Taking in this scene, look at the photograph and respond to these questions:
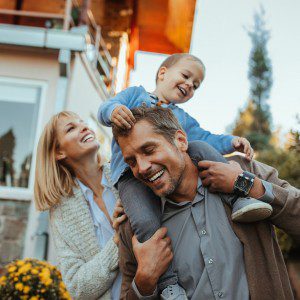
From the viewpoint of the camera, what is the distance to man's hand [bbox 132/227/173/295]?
1.73 meters

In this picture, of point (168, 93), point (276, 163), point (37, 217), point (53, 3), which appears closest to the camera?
point (168, 93)

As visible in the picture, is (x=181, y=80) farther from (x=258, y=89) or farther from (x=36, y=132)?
(x=258, y=89)

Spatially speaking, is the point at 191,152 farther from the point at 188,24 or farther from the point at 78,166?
the point at 188,24

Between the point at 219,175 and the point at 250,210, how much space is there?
255 millimetres

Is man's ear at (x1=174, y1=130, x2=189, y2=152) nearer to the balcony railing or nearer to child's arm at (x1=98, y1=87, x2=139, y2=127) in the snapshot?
child's arm at (x1=98, y1=87, x2=139, y2=127)

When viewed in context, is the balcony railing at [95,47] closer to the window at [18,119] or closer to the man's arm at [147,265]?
the window at [18,119]

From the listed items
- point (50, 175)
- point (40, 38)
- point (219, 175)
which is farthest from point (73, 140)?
point (40, 38)

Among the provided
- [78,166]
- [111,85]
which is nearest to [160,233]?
[78,166]

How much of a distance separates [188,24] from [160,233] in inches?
411

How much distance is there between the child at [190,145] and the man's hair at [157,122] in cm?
5

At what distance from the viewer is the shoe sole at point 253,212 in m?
1.67

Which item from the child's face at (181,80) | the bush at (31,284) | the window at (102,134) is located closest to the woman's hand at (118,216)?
the child's face at (181,80)

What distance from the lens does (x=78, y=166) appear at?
274cm

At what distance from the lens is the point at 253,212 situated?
1.68 m
